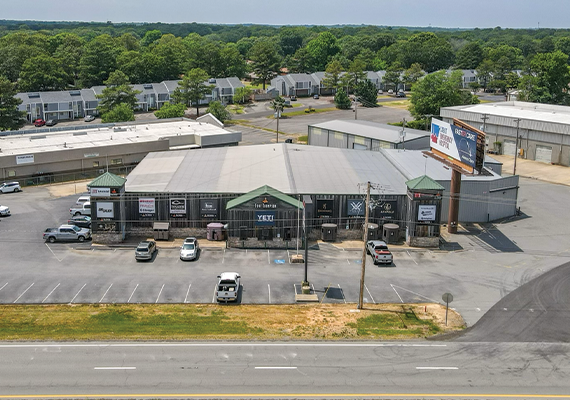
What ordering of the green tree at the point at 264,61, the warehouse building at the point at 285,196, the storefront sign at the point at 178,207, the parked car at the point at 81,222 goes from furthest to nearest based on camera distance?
the green tree at the point at 264,61 → the parked car at the point at 81,222 → the storefront sign at the point at 178,207 → the warehouse building at the point at 285,196

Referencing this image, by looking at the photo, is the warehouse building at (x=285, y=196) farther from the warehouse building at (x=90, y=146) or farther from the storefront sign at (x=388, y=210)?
the warehouse building at (x=90, y=146)

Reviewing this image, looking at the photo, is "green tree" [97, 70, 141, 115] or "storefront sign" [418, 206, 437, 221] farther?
"green tree" [97, 70, 141, 115]

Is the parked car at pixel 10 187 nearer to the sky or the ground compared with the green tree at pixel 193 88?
nearer to the ground

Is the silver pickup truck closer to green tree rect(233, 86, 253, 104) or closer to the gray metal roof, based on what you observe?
the gray metal roof

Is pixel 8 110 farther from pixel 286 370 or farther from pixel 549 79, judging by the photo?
pixel 549 79

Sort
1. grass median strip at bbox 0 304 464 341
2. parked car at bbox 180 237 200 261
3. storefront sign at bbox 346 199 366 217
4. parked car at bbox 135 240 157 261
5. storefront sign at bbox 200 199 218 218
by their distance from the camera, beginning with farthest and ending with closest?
storefront sign at bbox 346 199 366 217 → storefront sign at bbox 200 199 218 218 → parked car at bbox 180 237 200 261 → parked car at bbox 135 240 157 261 → grass median strip at bbox 0 304 464 341

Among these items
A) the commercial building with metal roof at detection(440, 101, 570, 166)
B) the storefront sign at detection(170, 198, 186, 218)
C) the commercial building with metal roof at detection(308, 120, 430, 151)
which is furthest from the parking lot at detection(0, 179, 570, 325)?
the commercial building with metal roof at detection(440, 101, 570, 166)

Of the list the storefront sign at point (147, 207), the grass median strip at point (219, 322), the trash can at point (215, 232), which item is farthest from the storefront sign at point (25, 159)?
the grass median strip at point (219, 322)

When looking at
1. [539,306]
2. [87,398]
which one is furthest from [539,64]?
[87,398]

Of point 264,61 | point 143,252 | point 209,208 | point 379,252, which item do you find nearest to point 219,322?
point 143,252
